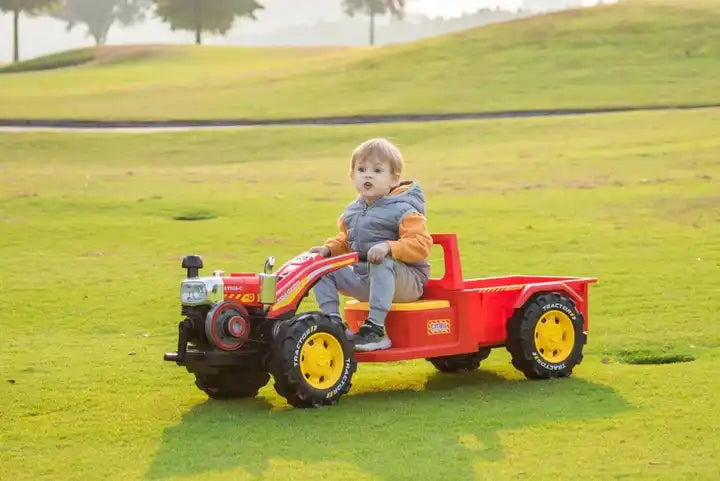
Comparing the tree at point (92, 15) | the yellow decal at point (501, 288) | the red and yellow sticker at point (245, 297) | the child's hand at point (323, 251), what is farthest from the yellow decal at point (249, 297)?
the tree at point (92, 15)

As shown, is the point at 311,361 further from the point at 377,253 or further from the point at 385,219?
the point at 385,219

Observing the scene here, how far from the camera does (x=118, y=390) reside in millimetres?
8570

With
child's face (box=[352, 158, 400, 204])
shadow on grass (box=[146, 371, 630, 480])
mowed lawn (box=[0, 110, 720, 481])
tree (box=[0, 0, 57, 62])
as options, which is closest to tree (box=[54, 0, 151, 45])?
tree (box=[0, 0, 57, 62])

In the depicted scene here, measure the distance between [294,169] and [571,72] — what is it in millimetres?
23650

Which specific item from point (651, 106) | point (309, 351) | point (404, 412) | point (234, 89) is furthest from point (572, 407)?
point (234, 89)

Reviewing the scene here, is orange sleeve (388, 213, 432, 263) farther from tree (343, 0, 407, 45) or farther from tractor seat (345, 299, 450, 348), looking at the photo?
tree (343, 0, 407, 45)

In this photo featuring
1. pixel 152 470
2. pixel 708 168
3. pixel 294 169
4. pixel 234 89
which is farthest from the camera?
pixel 234 89

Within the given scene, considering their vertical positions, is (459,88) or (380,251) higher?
(459,88)

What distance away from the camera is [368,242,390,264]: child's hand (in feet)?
26.8

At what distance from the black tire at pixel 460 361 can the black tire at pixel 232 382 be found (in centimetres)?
149

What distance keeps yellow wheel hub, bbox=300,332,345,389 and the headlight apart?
60cm

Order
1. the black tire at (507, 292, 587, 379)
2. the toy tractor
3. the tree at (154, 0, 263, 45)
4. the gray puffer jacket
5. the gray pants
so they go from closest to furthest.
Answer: the toy tractor
the gray pants
the gray puffer jacket
the black tire at (507, 292, 587, 379)
the tree at (154, 0, 263, 45)

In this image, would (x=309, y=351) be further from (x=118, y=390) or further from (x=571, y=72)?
(x=571, y=72)

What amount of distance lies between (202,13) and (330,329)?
356 feet
